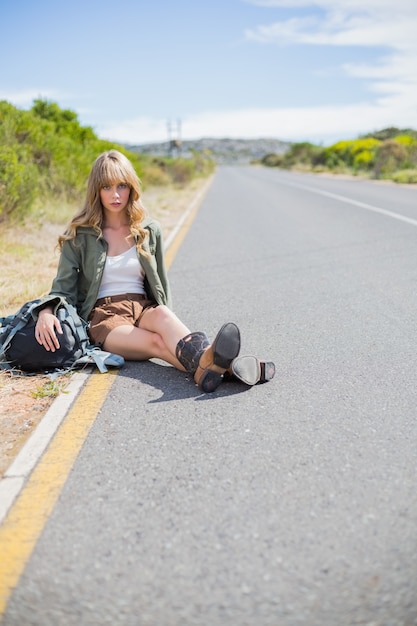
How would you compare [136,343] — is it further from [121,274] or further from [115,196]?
A: [115,196]

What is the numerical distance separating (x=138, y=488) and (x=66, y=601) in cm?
69

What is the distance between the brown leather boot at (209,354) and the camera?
11.6ft

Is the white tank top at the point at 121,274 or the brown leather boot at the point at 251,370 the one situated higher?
the white tank top at the point at 121,274

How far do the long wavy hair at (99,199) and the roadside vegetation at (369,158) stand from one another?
2327 cm

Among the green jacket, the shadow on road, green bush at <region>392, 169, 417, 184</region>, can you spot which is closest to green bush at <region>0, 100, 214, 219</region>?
the green jacket

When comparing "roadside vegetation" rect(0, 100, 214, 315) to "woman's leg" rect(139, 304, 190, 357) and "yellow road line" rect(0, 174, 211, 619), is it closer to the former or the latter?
"woman's leg" rect(139, 304, 190, 357)

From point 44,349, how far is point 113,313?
0.53 m

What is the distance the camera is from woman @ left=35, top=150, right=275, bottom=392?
4.12 meters

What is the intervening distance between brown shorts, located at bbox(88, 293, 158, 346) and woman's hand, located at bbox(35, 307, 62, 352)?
327mm

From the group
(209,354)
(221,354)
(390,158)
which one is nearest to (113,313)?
(209,354)

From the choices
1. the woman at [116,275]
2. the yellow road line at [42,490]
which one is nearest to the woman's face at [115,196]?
the woman at [116,275]

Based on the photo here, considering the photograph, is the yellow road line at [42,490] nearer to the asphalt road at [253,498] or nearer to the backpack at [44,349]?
the asphalt road at [253,498]

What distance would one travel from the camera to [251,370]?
3.71m

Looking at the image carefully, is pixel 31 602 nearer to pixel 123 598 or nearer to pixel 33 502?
pixel 123 598
